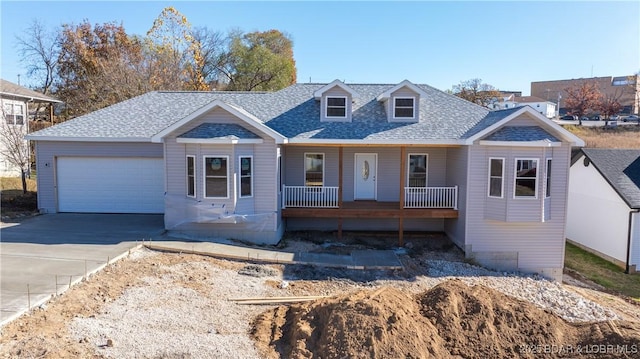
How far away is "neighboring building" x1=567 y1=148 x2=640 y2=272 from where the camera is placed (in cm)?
1606

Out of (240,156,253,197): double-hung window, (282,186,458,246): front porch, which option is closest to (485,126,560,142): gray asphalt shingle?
(282,186,458,246): front porch

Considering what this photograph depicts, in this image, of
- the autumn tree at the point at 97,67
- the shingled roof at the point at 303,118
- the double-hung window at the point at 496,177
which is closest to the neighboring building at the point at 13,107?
the autumn tree at the point at 97,67

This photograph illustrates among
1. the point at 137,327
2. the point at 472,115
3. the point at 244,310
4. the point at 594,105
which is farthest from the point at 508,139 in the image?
the point at 594,105

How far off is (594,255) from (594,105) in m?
37.9

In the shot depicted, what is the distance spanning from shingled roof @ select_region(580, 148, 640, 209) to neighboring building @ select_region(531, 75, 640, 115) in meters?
46.2

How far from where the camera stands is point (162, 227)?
46.7ft

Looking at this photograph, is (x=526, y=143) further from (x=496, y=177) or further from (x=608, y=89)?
(x=608, y=89)

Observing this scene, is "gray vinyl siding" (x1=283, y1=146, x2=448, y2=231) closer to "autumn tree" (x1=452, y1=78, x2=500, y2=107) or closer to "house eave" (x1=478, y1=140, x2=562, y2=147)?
"house eave" (x1=478, y1=140, x2=562, y2=147)

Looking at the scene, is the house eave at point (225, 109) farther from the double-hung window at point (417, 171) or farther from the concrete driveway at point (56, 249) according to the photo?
the double-hung window at point (417, 171)

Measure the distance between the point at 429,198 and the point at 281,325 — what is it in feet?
30.3

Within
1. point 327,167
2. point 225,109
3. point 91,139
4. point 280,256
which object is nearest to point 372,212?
point 327,167

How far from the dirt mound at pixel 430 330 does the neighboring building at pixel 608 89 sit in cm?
6108

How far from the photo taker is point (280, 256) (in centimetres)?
1247

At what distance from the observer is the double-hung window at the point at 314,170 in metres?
16.4
